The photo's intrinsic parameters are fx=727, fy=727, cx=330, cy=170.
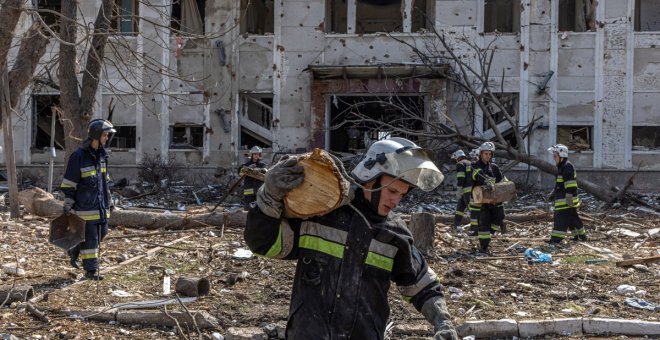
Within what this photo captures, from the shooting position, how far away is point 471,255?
10.3 metres

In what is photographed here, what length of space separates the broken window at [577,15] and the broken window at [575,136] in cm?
285

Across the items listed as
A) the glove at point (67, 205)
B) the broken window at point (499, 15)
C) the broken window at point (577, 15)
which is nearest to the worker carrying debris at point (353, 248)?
the glove at point (67, 205)

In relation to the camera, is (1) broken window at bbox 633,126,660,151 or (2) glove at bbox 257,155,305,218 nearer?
(2) glove at bbox 257,155,305,218

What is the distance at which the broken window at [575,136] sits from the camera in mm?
20984

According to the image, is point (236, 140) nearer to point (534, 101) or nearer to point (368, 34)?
point (368, 34)

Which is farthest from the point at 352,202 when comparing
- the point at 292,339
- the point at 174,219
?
the point at 174,219

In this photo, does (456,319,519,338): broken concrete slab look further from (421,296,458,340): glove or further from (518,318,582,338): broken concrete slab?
(421,296,458,340): glove

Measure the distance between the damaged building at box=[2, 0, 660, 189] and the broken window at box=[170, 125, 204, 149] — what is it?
0.14ft

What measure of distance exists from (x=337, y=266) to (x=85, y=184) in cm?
537

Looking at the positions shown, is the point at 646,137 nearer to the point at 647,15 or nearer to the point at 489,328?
the point at 647,15

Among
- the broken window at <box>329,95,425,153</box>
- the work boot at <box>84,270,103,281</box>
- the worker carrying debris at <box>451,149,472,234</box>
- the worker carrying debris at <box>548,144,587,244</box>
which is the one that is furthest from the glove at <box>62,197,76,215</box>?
the broken window at <box>329,95,425,153</box>

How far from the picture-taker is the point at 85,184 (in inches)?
305

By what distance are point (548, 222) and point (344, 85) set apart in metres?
8.57

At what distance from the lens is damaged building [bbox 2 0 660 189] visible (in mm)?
20562
